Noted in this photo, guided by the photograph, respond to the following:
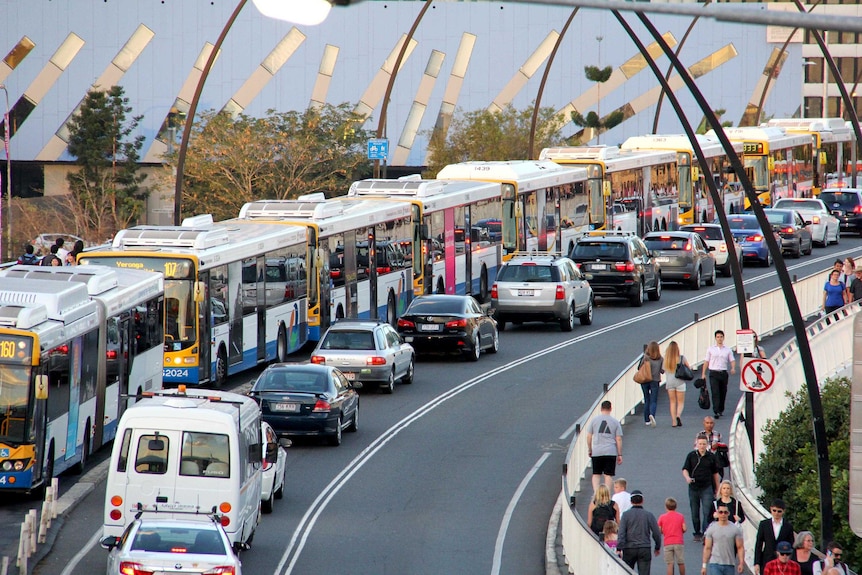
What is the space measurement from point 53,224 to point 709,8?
2114 inches

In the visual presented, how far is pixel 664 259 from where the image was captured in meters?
44.0

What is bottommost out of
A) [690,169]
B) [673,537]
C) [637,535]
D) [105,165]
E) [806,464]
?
[806,464]

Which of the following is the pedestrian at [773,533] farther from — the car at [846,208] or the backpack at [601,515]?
the car at [846,208]

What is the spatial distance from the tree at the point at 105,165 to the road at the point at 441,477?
98.4 feet

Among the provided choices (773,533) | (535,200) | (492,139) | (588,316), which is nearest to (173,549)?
(773,533)

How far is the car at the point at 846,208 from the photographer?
60406 millimetres

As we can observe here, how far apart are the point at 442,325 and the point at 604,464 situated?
1135cm

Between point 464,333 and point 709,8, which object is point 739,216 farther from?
point 709,8

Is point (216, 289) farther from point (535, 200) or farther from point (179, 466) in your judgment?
point (535, 200)

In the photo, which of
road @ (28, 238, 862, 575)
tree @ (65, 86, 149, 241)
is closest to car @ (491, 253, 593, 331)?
road @ (28, 238, 862, 575)

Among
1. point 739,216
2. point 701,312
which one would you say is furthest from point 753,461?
point 739,216

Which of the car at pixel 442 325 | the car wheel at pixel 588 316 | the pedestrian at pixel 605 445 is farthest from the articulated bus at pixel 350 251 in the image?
the pedestrian at pixel 605 445

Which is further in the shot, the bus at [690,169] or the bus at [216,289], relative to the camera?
the bus at [690,169]

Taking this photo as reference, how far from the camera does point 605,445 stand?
2091 centimetres
